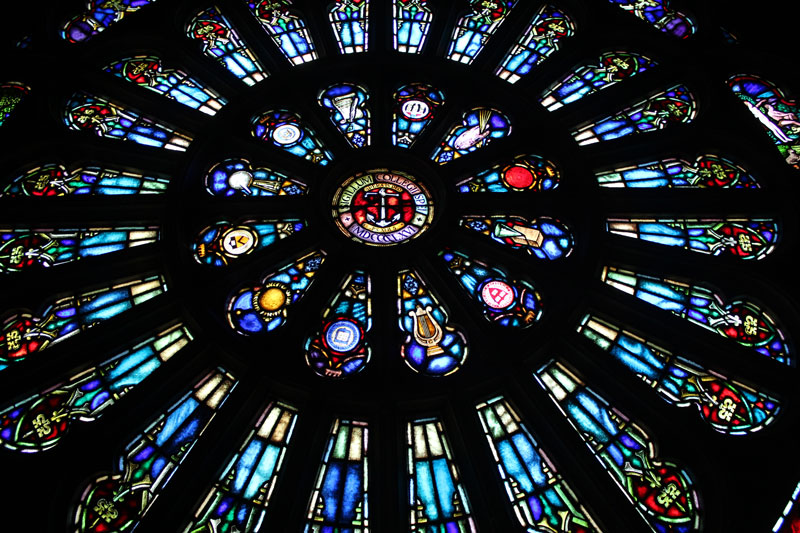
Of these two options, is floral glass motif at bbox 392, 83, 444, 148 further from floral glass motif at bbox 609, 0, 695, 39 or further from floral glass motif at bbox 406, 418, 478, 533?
floral glass motif at bbox 406, 418, 478, 533

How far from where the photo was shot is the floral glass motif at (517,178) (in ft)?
34.1

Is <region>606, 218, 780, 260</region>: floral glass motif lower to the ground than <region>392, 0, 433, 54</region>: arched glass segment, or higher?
lower

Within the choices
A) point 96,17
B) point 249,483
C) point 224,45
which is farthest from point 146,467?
point 96,17

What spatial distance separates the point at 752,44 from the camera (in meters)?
11.4

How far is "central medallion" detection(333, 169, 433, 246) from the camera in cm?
999

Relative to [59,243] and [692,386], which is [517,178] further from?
[59,243]

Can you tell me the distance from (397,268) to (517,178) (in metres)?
2.25

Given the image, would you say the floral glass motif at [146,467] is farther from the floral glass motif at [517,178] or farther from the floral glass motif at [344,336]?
the floral glass motif at [517,178]

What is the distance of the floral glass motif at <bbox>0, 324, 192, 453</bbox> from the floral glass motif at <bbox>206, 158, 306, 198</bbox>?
2.38 metres

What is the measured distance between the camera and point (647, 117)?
10.9 m

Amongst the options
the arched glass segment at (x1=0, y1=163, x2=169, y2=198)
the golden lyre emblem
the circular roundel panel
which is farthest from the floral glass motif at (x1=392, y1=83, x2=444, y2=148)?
the arched glass segment at (x1=0, y1=163, x2=169, y2=198)

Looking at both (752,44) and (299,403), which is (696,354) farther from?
(752,44)

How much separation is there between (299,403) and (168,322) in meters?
1.87

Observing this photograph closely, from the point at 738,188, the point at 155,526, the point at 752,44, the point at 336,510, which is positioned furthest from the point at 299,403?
the point at 752,44
